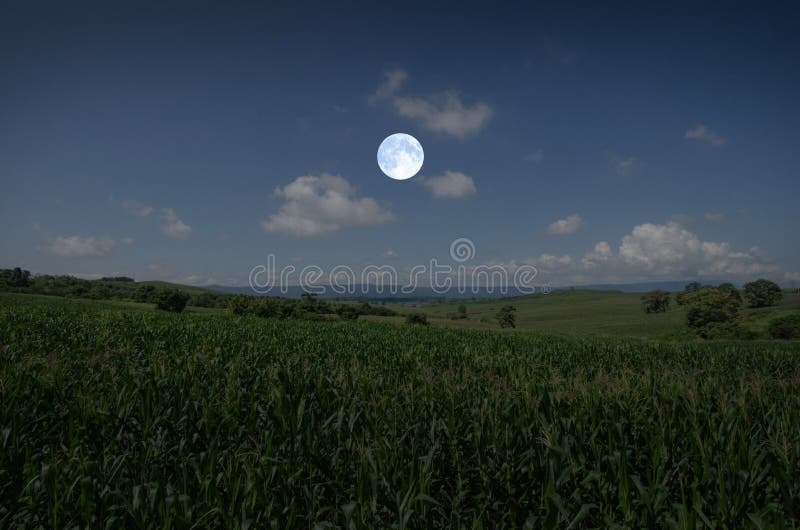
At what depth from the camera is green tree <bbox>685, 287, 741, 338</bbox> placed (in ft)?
210

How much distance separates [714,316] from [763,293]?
42.7 m

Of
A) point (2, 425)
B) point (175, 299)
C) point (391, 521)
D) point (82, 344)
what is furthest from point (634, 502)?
point (175, 299)

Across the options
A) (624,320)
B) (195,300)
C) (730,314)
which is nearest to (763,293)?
(624,320)

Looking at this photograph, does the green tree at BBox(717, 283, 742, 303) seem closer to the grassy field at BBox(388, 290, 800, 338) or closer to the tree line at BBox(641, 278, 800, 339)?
the grassy field at BBox(388, 290, 800, 338)

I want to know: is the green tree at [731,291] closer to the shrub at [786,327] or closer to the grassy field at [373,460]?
the shrub at [786,327]

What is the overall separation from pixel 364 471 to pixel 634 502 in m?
3.51

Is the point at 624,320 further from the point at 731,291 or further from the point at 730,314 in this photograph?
the point at 730,314

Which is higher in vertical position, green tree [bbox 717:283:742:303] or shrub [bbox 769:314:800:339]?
green tree [bbox 717:283:742:303]

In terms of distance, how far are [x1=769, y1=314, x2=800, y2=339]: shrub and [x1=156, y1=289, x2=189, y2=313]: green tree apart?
11048 cm

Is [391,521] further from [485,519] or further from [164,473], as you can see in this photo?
[164,473]

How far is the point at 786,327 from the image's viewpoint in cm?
6006

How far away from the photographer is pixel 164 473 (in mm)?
5254

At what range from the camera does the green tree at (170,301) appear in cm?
8114

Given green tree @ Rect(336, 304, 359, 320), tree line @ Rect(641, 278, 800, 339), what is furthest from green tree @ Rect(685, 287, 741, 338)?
green tree @ Rect(336, 304, 359, 320)
